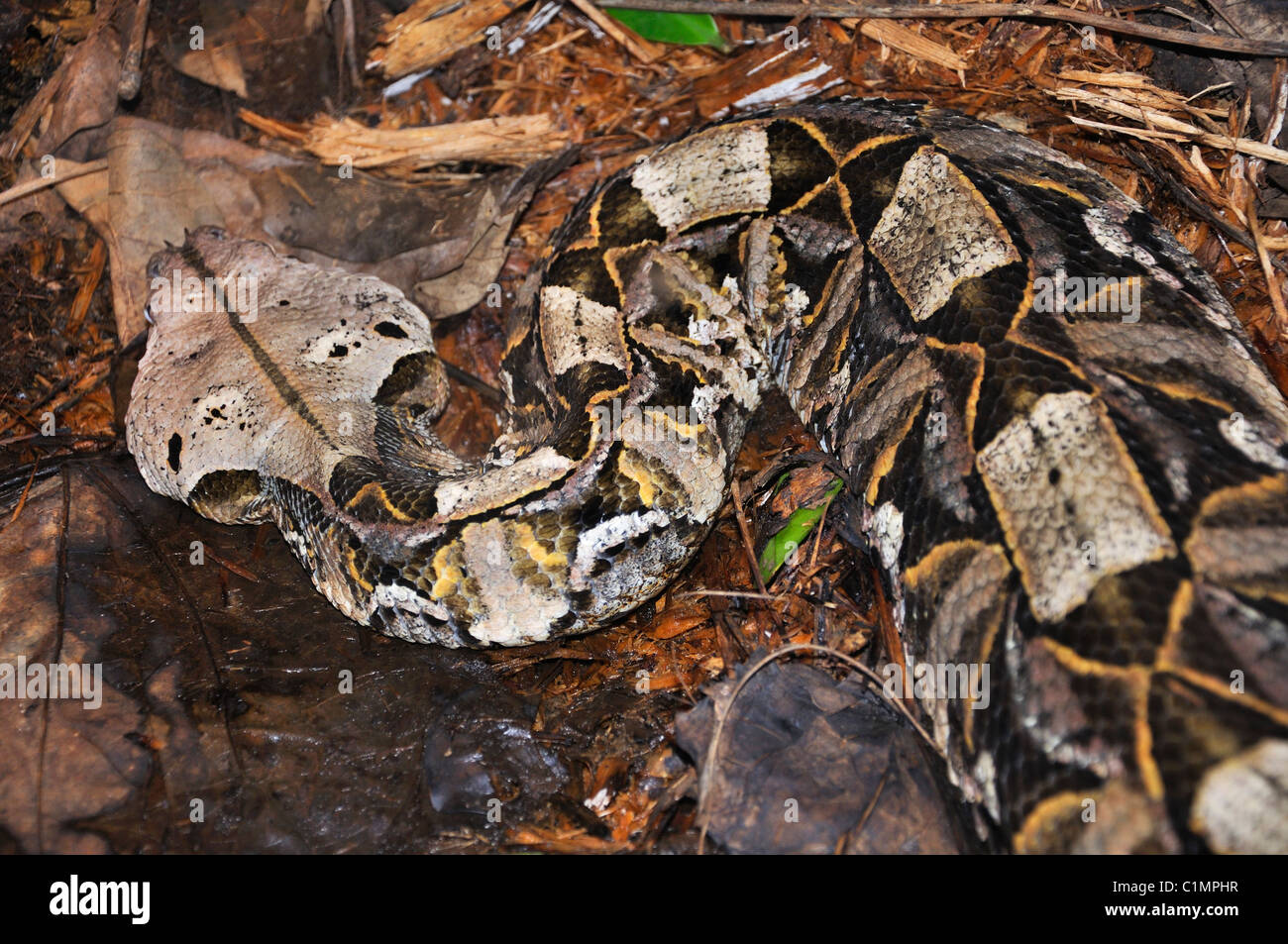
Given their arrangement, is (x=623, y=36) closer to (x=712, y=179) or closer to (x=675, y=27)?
(x=675, y=27)

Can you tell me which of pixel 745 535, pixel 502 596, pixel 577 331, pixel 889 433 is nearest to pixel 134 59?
pixel 577 331

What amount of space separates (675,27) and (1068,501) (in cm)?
430

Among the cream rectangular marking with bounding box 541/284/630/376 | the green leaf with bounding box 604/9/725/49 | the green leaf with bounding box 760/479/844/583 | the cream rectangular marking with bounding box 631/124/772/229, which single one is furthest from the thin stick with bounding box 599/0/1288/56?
the green leaf with bounding box 760/479/844/583

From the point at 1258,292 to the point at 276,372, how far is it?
5.29m

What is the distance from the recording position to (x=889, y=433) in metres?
4.28

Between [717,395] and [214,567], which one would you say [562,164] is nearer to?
[717,395]

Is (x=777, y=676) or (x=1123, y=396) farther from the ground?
(x=1123, y=396)

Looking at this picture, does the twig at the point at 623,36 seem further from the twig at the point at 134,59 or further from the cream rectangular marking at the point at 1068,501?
the cream rectangular marking at the point at 1068,501

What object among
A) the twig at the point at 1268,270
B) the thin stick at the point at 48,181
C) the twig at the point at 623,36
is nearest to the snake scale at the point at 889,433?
the twig at the point at 1268,270

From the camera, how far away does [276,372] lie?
4.94 m

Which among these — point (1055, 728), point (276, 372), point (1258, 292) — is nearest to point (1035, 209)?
point (1258, 292)

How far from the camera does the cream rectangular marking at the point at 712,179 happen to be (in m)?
4.95

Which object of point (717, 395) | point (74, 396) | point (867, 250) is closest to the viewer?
point (867, 250)

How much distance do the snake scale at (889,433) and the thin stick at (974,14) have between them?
82 cm
